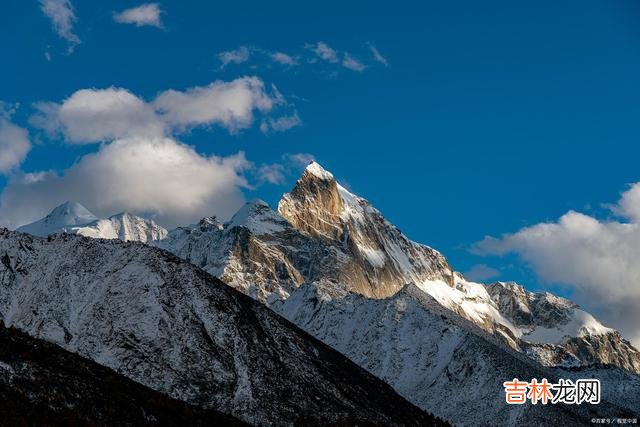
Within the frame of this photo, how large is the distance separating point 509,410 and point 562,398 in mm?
10662

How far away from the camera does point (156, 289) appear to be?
141750mm

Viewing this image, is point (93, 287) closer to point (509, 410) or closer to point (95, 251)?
point (95, 251)

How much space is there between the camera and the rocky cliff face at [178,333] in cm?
12412

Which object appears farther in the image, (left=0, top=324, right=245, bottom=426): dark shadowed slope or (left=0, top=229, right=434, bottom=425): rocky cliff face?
(left=0, top=229, right=434, bottom=425): rocky cliff face

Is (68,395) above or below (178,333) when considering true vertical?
below

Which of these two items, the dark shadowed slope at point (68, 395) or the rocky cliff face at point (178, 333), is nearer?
the dark shadowed slope at point (68, 395)

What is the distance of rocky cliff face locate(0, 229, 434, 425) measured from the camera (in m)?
124

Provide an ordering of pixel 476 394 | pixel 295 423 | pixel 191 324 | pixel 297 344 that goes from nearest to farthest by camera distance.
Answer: pixel 295 423
pixel 191 324
pixel 297 344
pixel 476 394

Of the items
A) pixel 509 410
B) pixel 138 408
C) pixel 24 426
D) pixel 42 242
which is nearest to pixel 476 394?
pixel 509 410

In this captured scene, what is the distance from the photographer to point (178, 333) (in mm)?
133875

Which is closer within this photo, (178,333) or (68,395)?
(68,395)

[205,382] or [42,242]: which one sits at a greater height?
[42,242]

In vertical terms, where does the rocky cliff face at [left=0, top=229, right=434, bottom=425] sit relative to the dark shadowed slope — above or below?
above

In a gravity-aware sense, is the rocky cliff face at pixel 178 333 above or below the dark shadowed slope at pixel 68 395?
above
